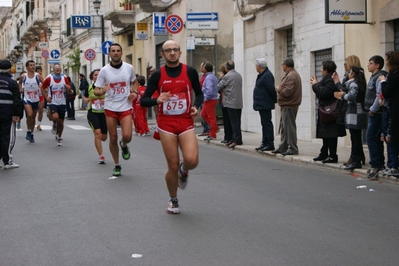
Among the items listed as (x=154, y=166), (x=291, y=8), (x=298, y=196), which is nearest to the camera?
(x=298, y=196)

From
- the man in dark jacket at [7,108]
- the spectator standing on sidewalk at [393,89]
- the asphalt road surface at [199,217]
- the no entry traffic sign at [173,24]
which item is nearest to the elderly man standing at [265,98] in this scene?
the asphalt road surface at [199,217]

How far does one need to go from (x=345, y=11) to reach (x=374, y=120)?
4.08 m

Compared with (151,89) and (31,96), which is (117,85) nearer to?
(151,89)

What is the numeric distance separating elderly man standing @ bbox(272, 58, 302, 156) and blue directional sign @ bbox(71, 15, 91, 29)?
26399 millimetres

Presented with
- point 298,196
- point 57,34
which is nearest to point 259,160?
point 298,196

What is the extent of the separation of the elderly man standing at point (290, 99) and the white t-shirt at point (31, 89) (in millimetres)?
6558

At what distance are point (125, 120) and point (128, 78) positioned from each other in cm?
64

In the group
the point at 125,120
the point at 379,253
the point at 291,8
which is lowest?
the point at 379,253

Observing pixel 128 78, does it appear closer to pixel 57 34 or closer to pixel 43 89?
pixel 43 89

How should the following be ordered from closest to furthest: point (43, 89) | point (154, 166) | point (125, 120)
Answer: point (125, 120), point (154, 166), point (43, 89)

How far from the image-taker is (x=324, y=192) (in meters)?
10.1

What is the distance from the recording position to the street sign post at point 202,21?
72.6ft

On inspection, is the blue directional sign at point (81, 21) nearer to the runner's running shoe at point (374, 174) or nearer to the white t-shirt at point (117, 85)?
the white t-shirt at point (117, 85)

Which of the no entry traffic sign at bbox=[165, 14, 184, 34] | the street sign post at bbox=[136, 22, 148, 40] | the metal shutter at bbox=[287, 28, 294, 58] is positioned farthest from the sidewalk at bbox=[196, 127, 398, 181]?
the street sign post at bbox=[136, 22, 148, 40]
